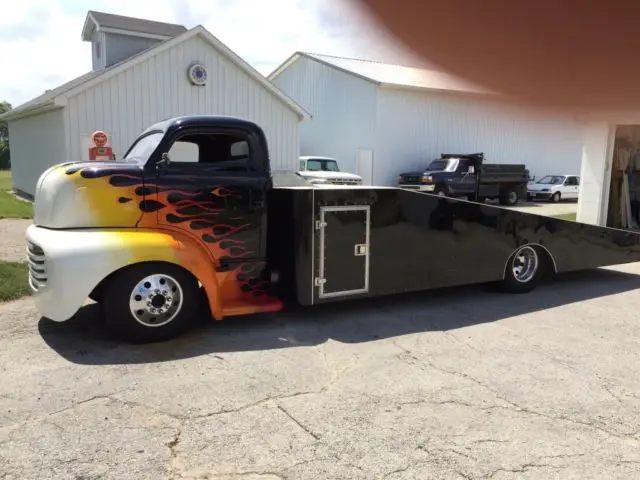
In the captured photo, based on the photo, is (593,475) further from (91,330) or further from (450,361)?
(91,330)

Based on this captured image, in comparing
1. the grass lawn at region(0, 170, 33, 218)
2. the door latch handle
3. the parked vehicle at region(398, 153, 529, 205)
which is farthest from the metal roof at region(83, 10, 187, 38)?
the door latch handle

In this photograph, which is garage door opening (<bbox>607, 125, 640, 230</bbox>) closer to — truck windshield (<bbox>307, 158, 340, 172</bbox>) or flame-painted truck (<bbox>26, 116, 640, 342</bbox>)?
flame-painted truck (<bbox>26, 116, 640, 342</bbox>)

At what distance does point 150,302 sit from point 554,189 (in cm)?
2361

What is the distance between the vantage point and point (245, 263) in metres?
5.98

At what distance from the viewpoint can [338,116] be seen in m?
25.6

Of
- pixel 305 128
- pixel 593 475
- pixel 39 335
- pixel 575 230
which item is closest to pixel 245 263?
pixel 39 335

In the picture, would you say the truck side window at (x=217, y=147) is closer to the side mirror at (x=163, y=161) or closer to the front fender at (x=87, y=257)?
the side mirror at (x=163, y=161)

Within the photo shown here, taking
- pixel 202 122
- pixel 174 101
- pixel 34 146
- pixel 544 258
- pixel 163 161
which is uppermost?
pixel 174 101

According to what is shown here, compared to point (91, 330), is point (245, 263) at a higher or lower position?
higher

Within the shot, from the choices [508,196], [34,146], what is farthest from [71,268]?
[508,196]

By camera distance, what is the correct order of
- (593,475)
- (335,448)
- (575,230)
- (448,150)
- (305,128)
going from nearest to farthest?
(593,475), (335,448), (575,230), (448,150), (305,128)

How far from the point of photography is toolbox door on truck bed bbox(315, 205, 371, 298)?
6.09 m

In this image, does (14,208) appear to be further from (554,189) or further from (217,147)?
(554,189)

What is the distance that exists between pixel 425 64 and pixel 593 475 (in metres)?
3.17
